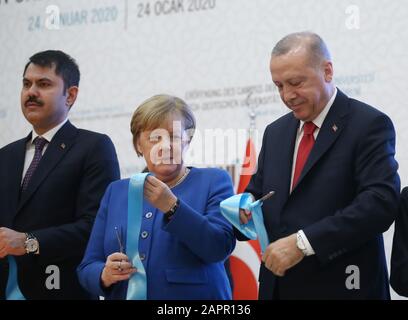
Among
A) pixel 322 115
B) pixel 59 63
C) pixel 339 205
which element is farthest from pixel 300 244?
pixel 59 63

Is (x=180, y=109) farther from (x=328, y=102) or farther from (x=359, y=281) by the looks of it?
(x=359, y=281)

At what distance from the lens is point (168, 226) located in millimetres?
3018

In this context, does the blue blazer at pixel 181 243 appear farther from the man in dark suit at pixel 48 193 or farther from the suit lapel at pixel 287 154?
the man in dark suit at pixel 48 193

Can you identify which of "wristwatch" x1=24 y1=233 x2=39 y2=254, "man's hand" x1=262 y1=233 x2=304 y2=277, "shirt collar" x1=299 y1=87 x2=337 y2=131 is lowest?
"wristwatch" x1=24 y1=233 x2=39 y2=254

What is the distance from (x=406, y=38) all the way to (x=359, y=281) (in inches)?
67.8

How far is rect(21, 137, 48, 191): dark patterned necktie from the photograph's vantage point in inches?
153

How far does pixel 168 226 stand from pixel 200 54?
2352 mm

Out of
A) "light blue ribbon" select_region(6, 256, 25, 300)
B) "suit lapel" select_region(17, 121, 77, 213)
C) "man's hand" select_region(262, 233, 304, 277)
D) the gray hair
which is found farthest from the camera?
"suit lapel" select_region(17, 121, 77, 213)

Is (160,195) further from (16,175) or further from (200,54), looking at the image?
(200,54)

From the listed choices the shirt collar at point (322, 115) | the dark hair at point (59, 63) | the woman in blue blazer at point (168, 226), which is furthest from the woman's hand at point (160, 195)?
the dark hair at point (59, 63)

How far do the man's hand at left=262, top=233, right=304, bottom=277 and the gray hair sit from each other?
705 millimetres

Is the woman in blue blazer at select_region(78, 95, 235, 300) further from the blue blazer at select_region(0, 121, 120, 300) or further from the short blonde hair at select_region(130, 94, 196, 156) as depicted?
the blue blazer at select_region(0, 121, 120, 300)

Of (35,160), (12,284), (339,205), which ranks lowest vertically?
(12,284)

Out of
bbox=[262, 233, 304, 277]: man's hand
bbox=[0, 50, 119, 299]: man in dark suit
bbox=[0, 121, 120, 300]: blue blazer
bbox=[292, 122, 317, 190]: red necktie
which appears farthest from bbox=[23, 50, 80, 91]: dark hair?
bbox=[262, 233, 304, 277]: man's hand
